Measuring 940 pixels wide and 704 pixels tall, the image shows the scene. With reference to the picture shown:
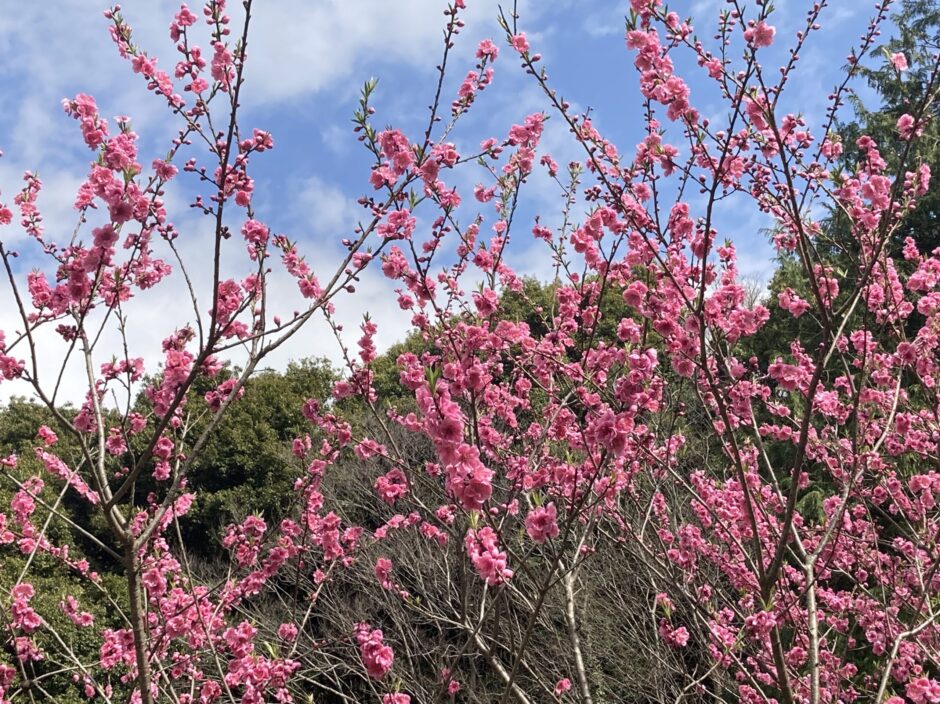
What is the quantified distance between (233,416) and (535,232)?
33.1 feet

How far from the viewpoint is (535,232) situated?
17.3 ft

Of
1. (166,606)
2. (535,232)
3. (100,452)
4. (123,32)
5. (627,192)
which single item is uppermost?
(123,32)

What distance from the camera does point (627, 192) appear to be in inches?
145

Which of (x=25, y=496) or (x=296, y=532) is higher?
(x=25, y=496)

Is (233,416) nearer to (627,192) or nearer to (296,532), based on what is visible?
(296,532)

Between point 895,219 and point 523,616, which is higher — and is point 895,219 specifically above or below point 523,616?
above

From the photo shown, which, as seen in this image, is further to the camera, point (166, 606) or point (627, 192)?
point (166, 606)

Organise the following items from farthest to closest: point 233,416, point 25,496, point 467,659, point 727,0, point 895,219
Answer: point 233,416, point 467,659, point 25,496, point 895,219, point 727,0

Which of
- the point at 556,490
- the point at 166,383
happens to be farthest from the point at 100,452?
the point at 556,490

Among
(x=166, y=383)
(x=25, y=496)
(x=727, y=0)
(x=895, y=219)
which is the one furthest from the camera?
(x=25, y=496)

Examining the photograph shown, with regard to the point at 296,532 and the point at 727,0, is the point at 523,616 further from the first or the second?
the point at 727,0

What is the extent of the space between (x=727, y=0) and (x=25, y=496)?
14.6 ft

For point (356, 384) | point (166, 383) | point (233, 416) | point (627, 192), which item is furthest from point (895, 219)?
point (233, 416)

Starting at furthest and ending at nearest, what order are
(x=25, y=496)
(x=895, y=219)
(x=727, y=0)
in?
(x=25, y=496)
(x=895, y=219)
(x=727, y=0)
